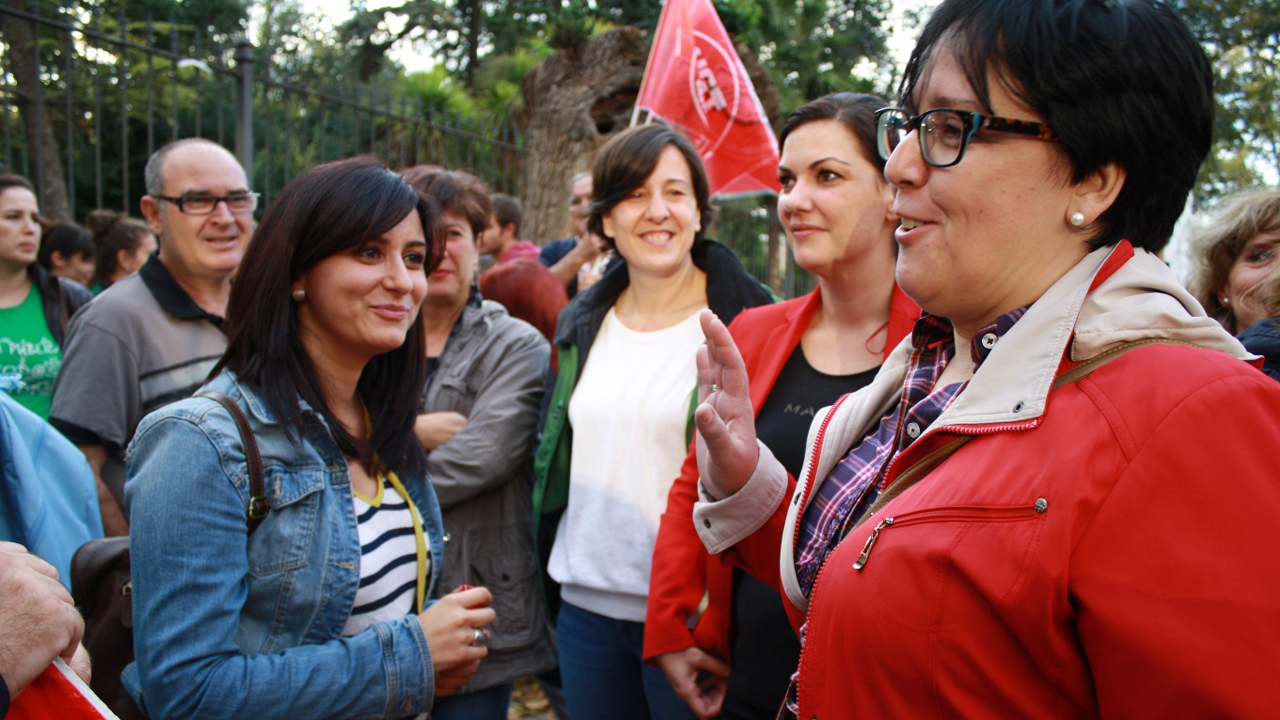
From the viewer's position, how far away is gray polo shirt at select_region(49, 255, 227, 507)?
2.71m

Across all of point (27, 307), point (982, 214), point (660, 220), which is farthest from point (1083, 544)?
point (27, 307)

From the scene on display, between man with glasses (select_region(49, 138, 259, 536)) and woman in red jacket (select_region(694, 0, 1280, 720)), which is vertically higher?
woman in red jacket (select_region(694, 0, 1280, 720))

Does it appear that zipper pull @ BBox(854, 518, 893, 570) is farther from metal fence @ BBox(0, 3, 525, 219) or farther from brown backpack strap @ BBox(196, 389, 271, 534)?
metal fence @ BBox(0, 3, 525, 219)

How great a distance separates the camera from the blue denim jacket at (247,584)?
1.58m

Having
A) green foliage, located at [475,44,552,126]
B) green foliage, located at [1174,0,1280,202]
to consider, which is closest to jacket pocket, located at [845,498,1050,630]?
green foliage, located at [475,44,552,126]

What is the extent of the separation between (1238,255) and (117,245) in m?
6.03

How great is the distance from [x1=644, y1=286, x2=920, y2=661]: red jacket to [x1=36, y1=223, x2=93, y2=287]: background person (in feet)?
17.5

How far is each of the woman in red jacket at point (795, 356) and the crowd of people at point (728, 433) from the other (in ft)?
0.03

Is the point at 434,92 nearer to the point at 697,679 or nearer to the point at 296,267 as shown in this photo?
the point at 296,267

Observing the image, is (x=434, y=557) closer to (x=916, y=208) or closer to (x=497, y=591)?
(x=497, y=591)

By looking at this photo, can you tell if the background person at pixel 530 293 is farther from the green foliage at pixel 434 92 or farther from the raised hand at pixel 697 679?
the green foliage at pixel 434 92

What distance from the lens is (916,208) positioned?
1.28 m

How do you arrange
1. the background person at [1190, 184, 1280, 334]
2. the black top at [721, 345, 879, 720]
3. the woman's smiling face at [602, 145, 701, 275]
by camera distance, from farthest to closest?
the woman's smiling face at [602, 145, 701, 275] → the background person at [1190, 184, 1280, 334] → the black top at [721, 345, 879, 720]

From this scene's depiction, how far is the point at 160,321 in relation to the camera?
9.61 ft
